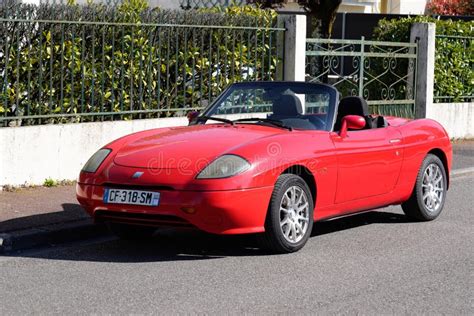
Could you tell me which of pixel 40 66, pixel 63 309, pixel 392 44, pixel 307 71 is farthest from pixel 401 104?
pixel 63 309

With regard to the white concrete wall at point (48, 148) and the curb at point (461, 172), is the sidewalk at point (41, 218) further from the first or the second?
the curb at point (461, 172)

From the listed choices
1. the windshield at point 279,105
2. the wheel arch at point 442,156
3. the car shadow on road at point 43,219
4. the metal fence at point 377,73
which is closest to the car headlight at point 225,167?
the windshield at point 279,105

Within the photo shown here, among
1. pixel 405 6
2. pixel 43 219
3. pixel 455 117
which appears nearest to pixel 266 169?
pixel 43 219

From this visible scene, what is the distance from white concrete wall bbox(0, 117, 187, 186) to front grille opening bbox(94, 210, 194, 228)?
3.49m

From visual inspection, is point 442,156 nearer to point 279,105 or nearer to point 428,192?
point 428,192

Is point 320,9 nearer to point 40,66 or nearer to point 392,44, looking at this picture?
point 392,44

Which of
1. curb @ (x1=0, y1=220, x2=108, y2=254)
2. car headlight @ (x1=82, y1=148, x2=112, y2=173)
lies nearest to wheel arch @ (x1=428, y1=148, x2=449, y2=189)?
curb @ (x1=0, y1=220, x2=108, y2=254)

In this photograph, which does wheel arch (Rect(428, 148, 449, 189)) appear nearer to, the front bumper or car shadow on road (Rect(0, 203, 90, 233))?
the front bumper

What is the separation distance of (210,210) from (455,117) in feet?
42.4

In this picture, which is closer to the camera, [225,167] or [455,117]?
[225,167]

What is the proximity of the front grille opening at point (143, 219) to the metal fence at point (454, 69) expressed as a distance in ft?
40.8

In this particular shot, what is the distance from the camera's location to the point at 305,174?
29.2 feet

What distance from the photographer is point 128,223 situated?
8555 mm

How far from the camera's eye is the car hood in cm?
842
